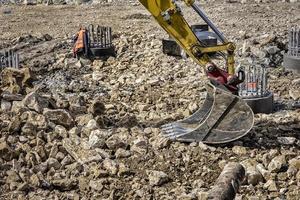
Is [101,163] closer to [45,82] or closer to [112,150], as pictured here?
[112,150]

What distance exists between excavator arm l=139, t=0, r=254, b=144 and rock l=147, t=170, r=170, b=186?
1.07 m

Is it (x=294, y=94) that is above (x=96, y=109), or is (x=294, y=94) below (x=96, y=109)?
below

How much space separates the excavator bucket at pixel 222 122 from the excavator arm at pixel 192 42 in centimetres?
16

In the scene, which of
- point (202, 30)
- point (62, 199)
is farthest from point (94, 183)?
point (202, 30)

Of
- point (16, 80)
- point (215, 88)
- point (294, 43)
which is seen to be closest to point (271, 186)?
point (215, 88)

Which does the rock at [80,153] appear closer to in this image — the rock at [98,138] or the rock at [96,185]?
the rock at [98,138]

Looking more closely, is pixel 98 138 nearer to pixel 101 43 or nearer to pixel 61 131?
pixel 61 131

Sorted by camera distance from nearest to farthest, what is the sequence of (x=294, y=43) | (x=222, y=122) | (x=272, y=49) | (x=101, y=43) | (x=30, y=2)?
(x=222, y=122) → (x=294, y=43) → (x=272, y=49) → (x=101, y=43) → (x=30, y=2)

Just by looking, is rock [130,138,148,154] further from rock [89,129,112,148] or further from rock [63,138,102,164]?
rock [63,138,102,164]

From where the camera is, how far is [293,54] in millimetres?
12258

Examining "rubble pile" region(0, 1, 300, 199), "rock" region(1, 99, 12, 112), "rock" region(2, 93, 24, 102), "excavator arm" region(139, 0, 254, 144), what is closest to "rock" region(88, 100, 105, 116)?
"rubble pile" region(0, 1, 300, 199)

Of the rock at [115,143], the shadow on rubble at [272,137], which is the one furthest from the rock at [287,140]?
the rock at [115,143]

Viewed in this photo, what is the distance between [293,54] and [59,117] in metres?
5.97

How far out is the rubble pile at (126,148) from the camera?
6.60 metres
